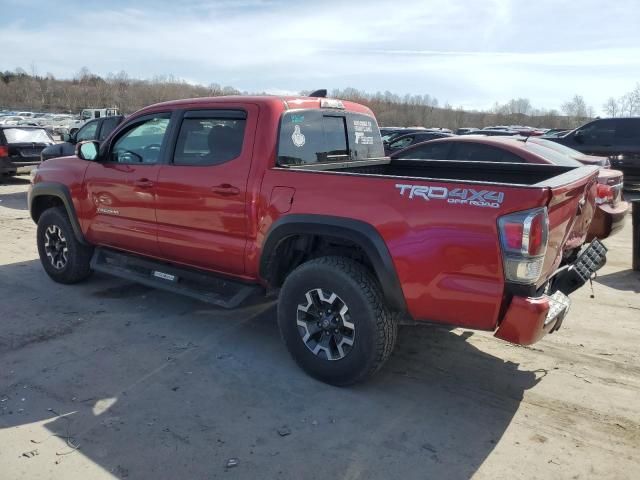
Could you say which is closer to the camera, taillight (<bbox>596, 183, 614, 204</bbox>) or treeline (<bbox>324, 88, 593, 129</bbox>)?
taillight (<bbox>596, 183, 614, 204</bbox>)

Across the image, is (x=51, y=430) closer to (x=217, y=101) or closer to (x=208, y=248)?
(x=208, y=248)

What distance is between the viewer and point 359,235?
336cm

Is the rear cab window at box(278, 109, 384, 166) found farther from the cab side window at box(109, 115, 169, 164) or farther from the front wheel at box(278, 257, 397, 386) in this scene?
the cab side window at box(109, 115, 169, 164)

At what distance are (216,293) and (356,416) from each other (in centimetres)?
161

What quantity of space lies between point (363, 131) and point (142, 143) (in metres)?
2.05

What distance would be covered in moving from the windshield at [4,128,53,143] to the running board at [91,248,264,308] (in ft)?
33.9

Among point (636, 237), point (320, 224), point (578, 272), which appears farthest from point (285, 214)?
point (636, 237)

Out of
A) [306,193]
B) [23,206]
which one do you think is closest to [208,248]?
[306,193]

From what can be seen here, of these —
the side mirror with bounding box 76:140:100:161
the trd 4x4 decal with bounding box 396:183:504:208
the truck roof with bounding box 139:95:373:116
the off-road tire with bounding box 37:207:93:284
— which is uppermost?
the truck roof with bounding box 139:95:373:116

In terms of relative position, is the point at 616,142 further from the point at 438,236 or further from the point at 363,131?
the point at 438,236

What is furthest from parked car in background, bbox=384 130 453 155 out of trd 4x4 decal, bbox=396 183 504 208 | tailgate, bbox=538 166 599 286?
trd 4x4 decal, bbox=396 183 504 208

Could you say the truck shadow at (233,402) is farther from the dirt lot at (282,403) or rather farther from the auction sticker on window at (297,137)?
the auction sticker on window at (297,137)

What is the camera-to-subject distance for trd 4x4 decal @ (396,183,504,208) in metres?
2.87

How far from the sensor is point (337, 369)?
3.60 m
